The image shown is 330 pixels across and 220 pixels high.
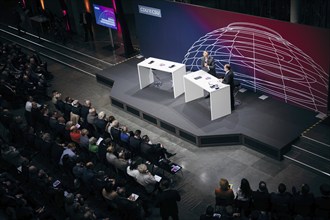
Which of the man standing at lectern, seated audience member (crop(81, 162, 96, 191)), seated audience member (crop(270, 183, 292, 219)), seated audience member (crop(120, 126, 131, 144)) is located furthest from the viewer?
the man standing at lectern

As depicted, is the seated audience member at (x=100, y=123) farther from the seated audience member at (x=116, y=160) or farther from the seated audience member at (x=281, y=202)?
the seated audience member at (x=281, y=202)

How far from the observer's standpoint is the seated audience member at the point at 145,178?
9867 mm

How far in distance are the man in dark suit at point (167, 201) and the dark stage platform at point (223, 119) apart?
3.13 metres

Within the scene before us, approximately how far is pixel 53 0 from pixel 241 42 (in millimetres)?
11628

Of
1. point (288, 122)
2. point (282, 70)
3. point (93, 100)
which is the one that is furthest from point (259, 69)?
point (93, 100)

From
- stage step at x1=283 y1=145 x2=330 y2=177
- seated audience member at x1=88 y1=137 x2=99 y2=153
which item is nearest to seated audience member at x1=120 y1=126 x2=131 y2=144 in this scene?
seated audience member at x1=88 y1=137 x2=99 y2=153

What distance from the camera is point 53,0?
21.9 m

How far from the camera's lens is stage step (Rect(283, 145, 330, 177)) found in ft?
35.0

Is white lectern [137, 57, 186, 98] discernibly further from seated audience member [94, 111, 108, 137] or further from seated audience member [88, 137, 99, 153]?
seated audience member [88, 137, 99, 153]

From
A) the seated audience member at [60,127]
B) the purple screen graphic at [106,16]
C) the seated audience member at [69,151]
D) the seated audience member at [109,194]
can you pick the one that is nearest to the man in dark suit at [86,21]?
the purple screen graphic at [106,16]

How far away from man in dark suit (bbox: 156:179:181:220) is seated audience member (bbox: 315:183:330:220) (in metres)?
2.45

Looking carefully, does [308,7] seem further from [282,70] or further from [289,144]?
[289,144]

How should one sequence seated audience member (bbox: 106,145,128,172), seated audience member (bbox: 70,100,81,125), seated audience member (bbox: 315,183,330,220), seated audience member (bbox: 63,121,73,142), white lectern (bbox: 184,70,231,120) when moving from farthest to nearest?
seated audience member (bbox: 70,100,81,125) → white lectern (bbox: 184,70,231,120) → seated audience member (bbox: 63,121,73,142) → seated audience member (bbox: 106,145,128,172) → seated audience member (bbox: 315,183,330,220)

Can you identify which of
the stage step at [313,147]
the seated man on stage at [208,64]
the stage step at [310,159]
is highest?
the seated man on stage at [208,64]
